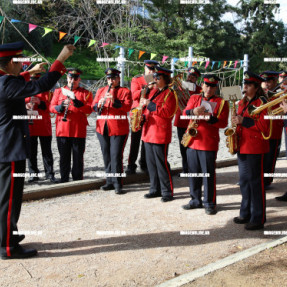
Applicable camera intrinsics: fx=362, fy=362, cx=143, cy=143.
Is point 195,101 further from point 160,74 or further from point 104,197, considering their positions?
point 104,197

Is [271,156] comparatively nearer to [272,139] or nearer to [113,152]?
[272,139]

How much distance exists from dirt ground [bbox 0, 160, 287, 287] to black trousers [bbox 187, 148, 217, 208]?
214 mm

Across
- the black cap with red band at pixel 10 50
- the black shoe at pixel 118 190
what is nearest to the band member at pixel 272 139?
the black shoe at pixel 118 190

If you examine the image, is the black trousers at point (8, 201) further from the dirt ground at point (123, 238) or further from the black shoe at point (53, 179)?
the black shoe at point (53, 179)

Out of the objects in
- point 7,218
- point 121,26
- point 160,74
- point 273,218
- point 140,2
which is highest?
point 140,2

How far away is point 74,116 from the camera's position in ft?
22.4

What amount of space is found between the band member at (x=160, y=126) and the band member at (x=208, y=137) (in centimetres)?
50

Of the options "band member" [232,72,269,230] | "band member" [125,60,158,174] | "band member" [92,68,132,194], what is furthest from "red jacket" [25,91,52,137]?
"band member" [232,72,269,230]

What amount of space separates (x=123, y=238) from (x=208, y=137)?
6.52ft

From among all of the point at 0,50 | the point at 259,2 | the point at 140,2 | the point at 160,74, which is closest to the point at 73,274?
the point at 0,50

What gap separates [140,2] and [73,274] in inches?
1049

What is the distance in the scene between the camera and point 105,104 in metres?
6.57

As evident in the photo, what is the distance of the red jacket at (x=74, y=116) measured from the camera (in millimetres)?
6789

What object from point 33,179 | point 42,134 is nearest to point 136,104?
point 42,134
